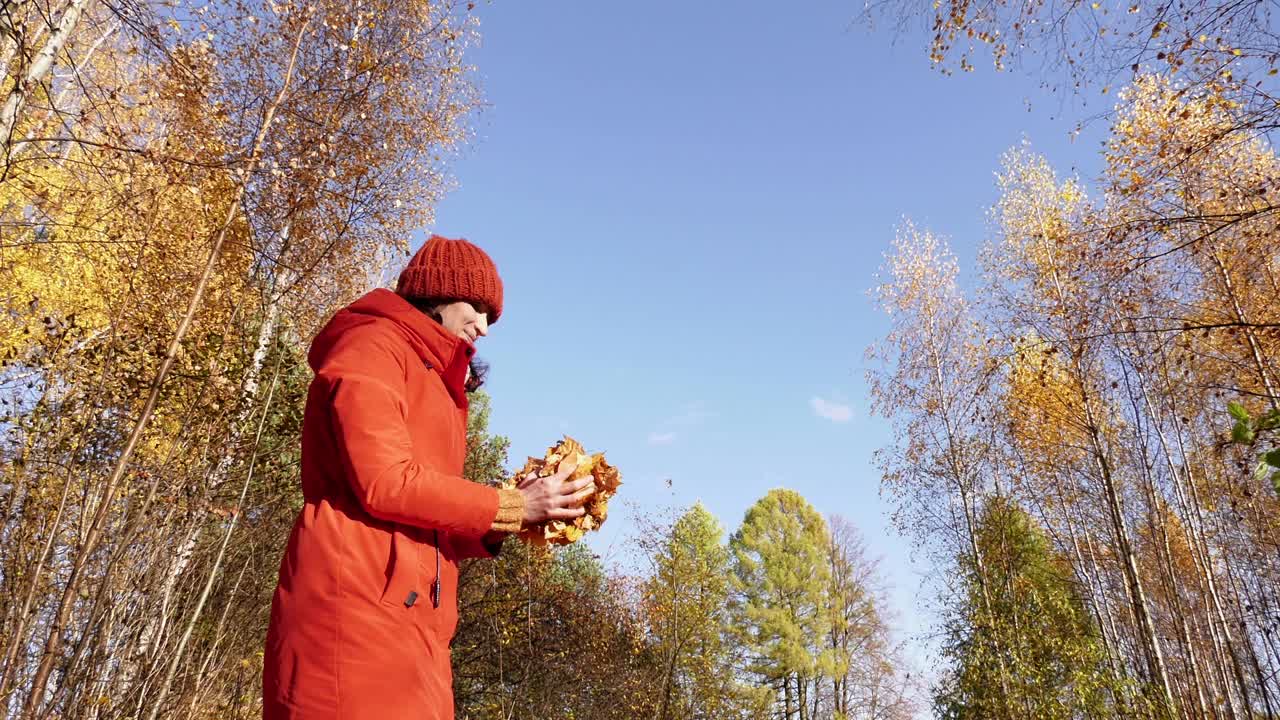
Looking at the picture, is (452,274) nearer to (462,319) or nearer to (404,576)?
(462,319)

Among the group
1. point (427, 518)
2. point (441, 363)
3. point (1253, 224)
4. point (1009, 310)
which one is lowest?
point (427, 518)

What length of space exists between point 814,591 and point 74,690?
23.1 metres

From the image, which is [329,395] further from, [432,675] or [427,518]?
[432,675]

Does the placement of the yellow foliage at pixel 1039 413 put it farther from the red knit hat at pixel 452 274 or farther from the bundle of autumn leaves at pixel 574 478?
the red knit hat at pixel 452 274

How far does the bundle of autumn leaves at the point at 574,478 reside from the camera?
5.86 feet

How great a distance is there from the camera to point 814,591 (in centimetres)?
2466

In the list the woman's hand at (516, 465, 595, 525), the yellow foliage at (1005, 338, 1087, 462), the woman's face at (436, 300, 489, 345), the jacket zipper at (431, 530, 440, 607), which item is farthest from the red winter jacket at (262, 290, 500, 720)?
the yellow foliage at (1005, 338, 1087, 462)

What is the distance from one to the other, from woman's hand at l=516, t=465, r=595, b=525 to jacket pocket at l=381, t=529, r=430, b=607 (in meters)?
0.27

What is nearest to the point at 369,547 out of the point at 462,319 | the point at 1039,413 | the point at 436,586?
the point at 436,586

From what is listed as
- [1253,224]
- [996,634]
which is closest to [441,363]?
[1253,224]

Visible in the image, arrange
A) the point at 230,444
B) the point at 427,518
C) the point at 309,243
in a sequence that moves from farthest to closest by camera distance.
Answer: the point at 309,243 → the point at 230,444 → the point at 427,518

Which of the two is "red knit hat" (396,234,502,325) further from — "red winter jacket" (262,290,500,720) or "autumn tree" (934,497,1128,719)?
"autumn tree" (934,497,1128,719)

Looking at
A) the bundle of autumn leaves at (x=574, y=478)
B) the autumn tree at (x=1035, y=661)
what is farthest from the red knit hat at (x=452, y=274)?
the autumn tree at (x=1035, y=661)

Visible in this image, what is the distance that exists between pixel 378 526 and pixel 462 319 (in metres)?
0.60
